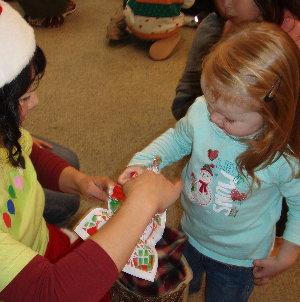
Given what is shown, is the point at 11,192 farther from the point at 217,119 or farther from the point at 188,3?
the point at 188,3

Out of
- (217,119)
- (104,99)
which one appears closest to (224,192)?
(217,119)

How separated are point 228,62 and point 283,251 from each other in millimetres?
430

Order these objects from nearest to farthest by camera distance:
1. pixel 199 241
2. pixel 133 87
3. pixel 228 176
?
pixel 228 176 → pixel 199 241 → pixel 133 87

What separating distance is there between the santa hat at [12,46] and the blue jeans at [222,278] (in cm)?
61

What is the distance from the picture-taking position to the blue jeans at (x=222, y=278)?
42.0 inches

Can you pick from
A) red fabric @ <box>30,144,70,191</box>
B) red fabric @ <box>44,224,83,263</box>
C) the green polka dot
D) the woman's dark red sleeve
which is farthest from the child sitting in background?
the woman's dark red sleeve

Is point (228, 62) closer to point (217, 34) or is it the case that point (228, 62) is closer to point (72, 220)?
point (217, 34)

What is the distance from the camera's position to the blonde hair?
76 cm

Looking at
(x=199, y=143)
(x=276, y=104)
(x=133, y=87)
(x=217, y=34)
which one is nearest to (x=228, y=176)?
(x=199, y=143)

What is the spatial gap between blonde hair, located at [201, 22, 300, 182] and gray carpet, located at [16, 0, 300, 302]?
32.5 inches

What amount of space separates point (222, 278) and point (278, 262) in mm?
166

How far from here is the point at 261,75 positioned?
29.8 inches

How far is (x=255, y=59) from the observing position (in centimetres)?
76

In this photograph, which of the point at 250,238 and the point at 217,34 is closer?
the point at 250,238
